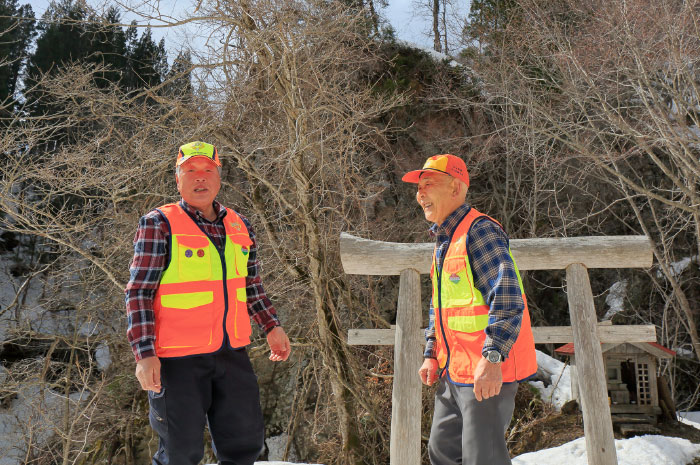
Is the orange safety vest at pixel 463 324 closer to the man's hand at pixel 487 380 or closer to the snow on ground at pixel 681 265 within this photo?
the man's hand at pixel 487 380

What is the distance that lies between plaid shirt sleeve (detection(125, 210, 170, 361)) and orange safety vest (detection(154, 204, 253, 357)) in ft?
0.12

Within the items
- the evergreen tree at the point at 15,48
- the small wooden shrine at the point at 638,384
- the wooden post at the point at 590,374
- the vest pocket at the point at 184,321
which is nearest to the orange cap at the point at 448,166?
the vest pocket at the point at 184,321

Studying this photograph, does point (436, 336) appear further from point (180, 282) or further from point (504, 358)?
point (180, 282)

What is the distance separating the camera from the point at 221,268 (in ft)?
8.33

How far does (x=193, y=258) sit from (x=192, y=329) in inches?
11.7

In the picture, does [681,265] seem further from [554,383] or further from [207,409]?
[207,409]

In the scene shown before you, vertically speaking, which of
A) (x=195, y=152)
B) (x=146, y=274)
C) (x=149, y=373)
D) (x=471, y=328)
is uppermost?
(x=195, y=152)

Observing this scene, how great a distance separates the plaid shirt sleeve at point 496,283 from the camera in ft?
7.45

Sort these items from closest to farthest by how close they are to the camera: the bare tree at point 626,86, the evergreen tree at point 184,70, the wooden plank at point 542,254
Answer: the wooden plank at point 542,254 < the evergreen tree at point 184,70 < the bare tree at point 626,86

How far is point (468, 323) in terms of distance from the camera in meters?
2.44

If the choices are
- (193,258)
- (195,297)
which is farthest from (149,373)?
(193,258)

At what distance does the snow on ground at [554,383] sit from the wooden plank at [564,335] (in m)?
4.44

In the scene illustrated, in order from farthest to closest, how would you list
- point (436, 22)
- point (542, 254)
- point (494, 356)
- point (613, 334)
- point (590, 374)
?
point (436, 22) → point (613, 334) → point (542, 254) → point (590, 374) → point (494, 356)

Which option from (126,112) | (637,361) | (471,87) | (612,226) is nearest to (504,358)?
(637,361)
